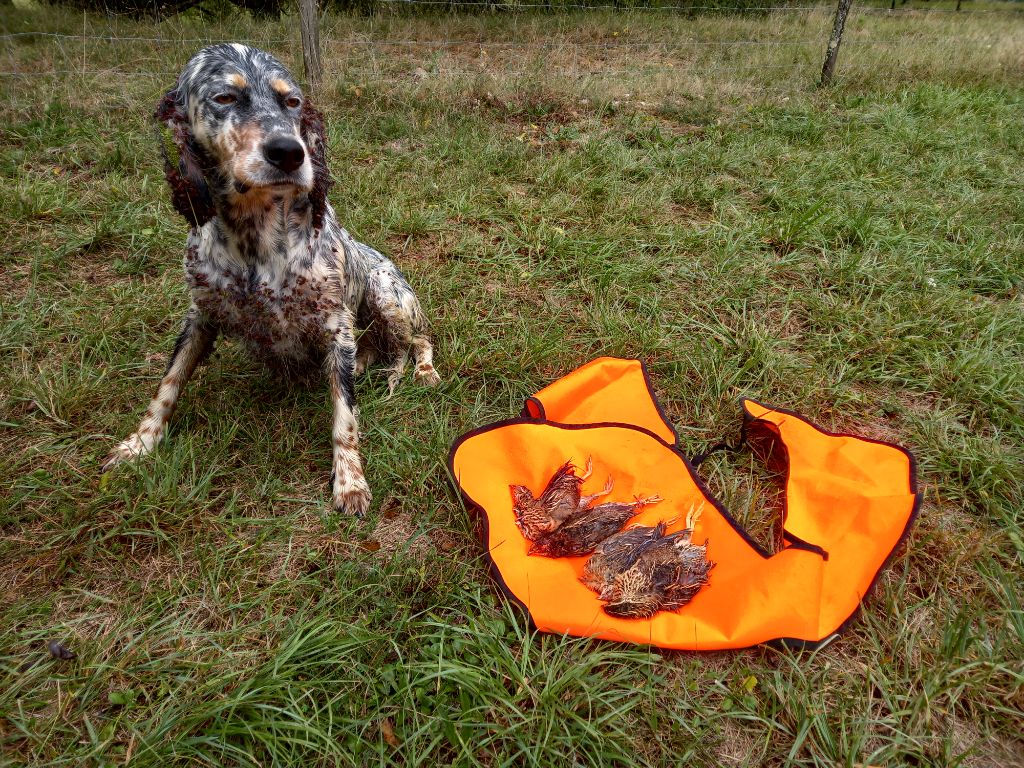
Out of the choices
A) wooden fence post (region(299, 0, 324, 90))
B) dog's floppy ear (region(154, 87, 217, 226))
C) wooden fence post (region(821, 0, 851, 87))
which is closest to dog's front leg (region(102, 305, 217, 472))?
dog's floppy ear (region(154, 87, 217, 226))

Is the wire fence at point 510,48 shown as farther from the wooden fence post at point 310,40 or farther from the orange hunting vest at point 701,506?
the orange hunting vest at point 701,506

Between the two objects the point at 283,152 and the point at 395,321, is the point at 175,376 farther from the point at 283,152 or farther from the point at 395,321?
the point at 283,152

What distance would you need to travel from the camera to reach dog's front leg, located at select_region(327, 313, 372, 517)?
90.3 inches

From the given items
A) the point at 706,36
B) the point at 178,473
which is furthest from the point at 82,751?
the point at 706,36

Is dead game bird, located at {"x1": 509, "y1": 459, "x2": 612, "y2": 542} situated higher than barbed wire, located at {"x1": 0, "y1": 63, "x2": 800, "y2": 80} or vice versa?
barbed wire, located at {"x1": 0, "y1": 63, "x2": 800, "y2": 80}

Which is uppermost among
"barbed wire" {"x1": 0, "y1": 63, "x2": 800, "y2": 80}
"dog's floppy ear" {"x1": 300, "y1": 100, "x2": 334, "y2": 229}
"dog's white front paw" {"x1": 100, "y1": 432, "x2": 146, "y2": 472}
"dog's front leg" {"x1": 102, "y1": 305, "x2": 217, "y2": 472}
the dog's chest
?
"barbed wire" {"x1": 0, "y1": 63, "x2": 800, "y2": 80}

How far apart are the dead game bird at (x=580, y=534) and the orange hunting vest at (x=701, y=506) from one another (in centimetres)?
4

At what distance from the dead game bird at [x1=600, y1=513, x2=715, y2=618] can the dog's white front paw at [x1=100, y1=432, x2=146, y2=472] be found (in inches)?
71.6

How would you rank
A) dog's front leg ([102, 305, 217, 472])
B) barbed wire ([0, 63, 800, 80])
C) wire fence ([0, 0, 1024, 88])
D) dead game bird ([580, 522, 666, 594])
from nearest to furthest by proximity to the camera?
dead game bird ([580, 522, 666, 594]) → dog's front leg ([102, 305, 217, 472]) → barbed wire ([0, 63, 800, 80]) → wire fence ([0, 0, 1024, 88])

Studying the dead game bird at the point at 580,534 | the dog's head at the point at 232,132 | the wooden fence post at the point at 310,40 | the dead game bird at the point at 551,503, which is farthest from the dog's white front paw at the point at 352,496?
the wooden fence post at the point at 310,40

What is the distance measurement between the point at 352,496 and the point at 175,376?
929mm

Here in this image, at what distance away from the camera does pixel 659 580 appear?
195cm

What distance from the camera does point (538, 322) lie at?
330 centimetres

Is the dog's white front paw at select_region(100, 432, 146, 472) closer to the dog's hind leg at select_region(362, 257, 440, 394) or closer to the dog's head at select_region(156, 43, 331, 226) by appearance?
the dog's head at select_region(156, 43, 331, 226)
